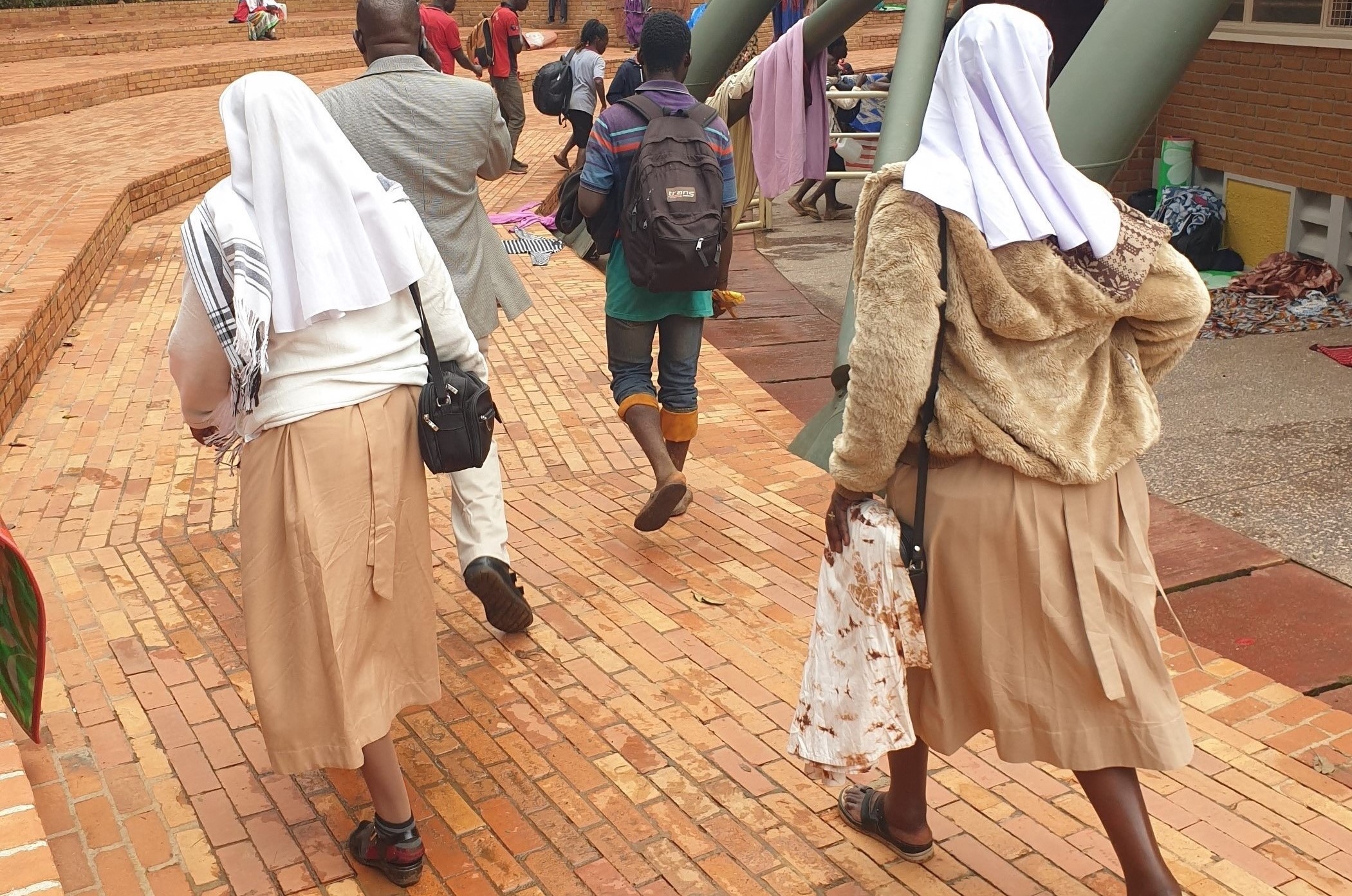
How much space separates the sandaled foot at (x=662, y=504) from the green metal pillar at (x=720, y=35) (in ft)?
13.3

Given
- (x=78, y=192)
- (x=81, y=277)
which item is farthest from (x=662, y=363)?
(x=78, y=192)

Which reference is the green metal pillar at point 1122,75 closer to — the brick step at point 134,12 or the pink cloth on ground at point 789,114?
the pink cloth on ground at point 789,114

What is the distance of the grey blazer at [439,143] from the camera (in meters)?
4.24

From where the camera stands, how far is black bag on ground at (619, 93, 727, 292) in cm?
467

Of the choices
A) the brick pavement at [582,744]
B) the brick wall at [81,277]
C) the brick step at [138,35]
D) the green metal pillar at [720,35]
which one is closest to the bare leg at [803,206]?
the green metal pillar at [720,35]

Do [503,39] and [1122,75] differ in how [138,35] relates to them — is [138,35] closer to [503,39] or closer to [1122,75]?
[503,39]

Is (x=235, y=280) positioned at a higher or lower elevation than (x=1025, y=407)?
higher

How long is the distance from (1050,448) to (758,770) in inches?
57.1

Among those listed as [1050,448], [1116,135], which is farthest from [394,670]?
[1116,135]

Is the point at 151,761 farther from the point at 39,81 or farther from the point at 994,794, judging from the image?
the point at 39,81

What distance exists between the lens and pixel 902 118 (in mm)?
5906

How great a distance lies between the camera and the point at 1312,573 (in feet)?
16.0

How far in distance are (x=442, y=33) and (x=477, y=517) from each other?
10944 mm

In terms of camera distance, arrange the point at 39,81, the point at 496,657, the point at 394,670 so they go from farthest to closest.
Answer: the point at 39,81, the point at 496,657, the point at 394,670
